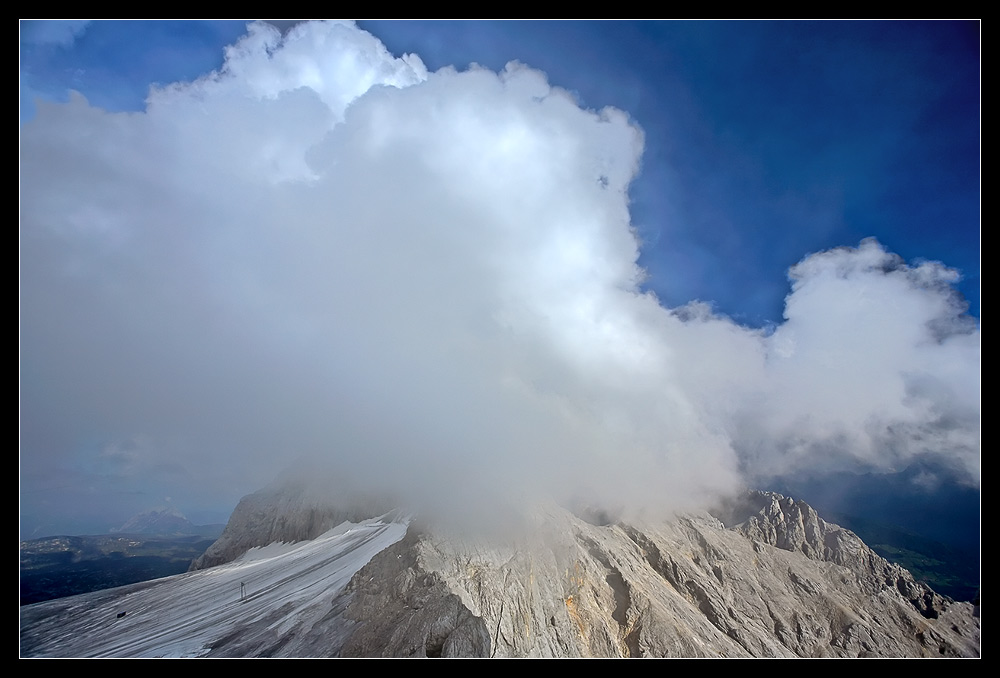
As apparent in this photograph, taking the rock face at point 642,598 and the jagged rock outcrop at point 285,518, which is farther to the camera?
the jagged rock outcrop at point 285,518

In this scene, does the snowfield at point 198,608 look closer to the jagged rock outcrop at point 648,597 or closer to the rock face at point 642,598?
the rock face at point 642,598

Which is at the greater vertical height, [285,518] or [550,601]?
[285,518]

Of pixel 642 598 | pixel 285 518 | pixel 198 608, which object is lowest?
pixel 198 608

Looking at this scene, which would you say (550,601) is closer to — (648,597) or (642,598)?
(642,598)

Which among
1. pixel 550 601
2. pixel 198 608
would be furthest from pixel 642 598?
pixel 198 608

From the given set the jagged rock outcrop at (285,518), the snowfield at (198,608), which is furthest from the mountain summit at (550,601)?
the jagged rock outcrop at (285,518)
